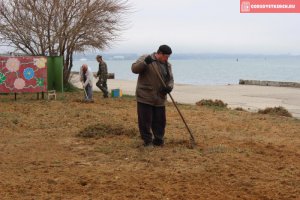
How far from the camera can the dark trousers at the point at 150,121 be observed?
7.80m

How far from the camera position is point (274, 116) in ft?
43.3

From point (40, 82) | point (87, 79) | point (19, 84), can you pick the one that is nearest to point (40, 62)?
point (40, 82)

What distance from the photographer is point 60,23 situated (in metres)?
19.8

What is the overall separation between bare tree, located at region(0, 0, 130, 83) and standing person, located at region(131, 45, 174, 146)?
40.4 feet

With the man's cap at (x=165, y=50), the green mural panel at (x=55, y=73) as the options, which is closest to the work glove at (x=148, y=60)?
the man's cap at (x=165, y=50)

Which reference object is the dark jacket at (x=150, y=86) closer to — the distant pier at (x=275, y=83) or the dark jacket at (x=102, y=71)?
the dark jacket at (x=102, y=71)

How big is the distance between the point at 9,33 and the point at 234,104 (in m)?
9.38

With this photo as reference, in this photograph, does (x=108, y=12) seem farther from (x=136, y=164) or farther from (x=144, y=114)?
(x=136, y=164)

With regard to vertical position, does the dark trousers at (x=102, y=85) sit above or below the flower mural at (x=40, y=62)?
below

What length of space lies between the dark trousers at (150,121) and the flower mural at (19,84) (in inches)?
363

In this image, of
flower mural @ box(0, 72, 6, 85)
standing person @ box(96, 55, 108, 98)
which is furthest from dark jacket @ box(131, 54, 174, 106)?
standing person @ box(96, 55, 108, 98)

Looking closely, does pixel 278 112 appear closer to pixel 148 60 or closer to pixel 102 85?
pixel 102 85

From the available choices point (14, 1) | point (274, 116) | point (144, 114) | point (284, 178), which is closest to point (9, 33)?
point (14, 1)

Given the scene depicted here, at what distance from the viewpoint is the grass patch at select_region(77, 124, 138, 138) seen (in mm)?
9109
